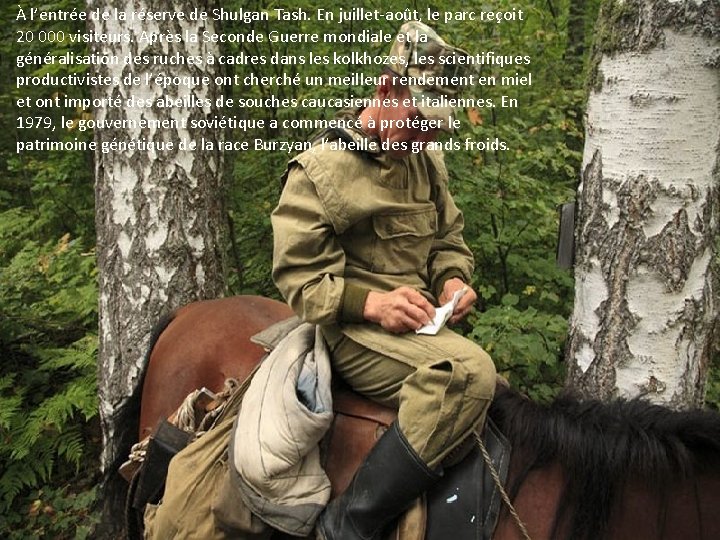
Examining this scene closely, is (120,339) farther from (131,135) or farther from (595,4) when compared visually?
(595,4)

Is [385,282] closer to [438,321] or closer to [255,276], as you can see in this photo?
[438,321]

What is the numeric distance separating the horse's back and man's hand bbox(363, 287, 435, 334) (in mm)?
972

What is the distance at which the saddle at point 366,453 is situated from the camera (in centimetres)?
178

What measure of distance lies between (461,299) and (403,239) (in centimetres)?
30

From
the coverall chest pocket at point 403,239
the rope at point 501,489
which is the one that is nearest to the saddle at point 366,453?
the rope at point 501,489

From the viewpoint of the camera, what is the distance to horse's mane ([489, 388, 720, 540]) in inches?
66.6

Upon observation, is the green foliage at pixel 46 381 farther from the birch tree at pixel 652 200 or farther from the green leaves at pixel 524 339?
the birch tree at pixel 652 200

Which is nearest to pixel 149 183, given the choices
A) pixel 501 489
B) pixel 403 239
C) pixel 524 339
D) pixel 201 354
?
pixel 201 354

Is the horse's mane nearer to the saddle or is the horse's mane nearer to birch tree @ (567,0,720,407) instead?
the saddle

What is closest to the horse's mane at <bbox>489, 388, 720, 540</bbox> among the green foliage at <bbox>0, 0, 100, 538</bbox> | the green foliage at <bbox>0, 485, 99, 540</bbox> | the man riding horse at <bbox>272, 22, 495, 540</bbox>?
the man riding horse at <bbox>272, 22, 495, 540</bbox>

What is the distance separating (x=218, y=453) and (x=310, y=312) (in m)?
0.69

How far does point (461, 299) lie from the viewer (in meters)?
2.10

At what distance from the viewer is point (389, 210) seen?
6.74 feet

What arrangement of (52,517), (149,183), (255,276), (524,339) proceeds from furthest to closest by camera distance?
(255,276), (52,517), (149,183), (524,339)
